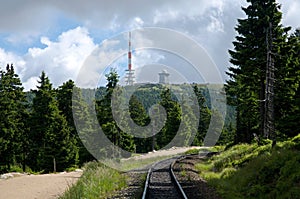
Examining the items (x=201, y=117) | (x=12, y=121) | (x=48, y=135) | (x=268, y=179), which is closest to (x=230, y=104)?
(x=48, y=135)

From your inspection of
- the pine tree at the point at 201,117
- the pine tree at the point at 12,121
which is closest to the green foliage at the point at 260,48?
the pine tree at the point at 12,121

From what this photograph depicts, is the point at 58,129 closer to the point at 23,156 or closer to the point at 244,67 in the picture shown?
the point at 23,156

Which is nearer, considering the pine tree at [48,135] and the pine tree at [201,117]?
the pine tree at [48,135]

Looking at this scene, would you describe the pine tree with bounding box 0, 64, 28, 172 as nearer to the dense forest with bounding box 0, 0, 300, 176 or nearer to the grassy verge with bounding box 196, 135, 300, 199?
the dense forest with bounding box 0, 0, 300, 176

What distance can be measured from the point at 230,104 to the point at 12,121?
2788 cm

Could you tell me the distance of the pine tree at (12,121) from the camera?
144 ft

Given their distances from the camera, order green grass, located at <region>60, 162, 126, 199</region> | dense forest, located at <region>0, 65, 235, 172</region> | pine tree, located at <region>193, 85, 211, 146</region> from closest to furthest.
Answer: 1. green grass, located at <region>60, 162, 126, 199</region>
2. dense forest, located at <region>0, 65, 235, 172</region>
3. pine tree, located at <region>193, 85, 211, 146</region>

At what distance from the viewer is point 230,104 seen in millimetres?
50250

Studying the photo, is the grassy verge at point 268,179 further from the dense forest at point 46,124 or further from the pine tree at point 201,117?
the pine tree at point 201,117

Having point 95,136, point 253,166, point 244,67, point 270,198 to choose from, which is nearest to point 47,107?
point 95,136

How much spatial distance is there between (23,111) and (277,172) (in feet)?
140

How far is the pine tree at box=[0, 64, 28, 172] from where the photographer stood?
144ft

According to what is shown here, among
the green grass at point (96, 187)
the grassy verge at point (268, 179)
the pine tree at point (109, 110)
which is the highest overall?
the pine tree at point (109, 110)

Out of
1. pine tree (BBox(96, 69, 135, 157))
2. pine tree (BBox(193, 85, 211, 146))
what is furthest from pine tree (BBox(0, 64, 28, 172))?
pine tree (BBox(193, 85, 211, 146))
